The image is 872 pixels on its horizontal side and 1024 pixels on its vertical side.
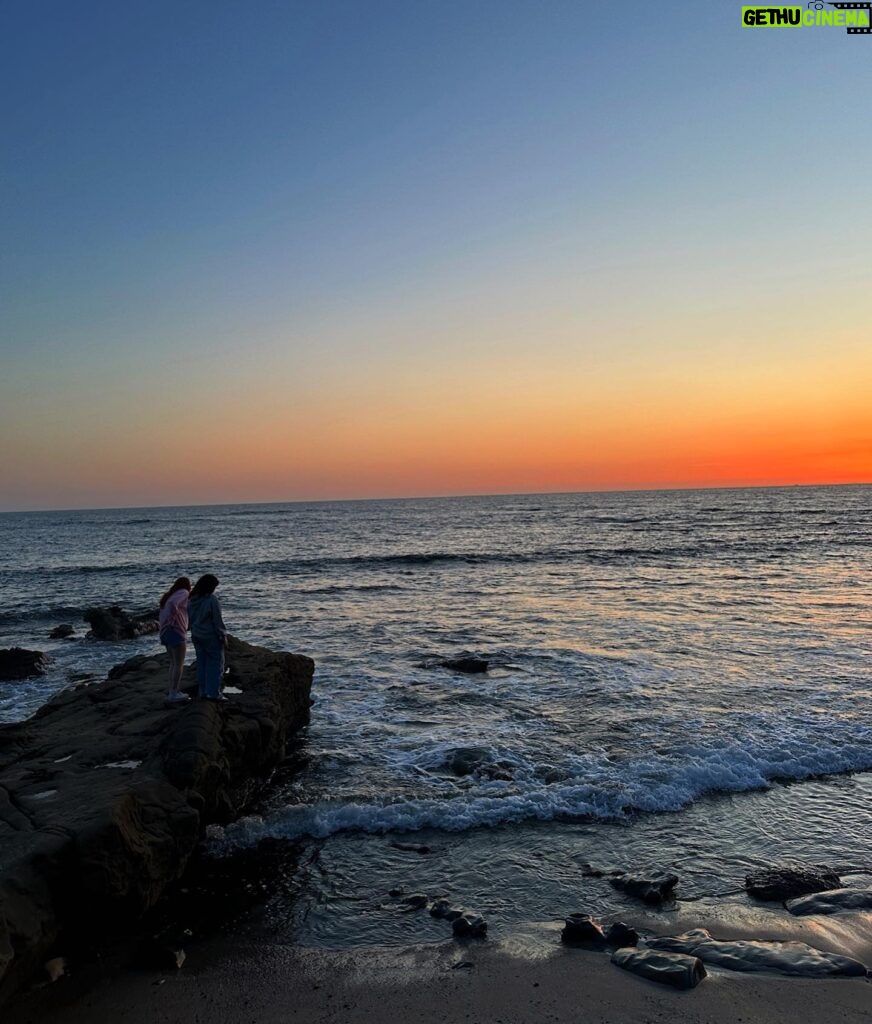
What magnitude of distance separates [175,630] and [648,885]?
7.46m

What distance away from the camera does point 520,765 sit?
32.0ft

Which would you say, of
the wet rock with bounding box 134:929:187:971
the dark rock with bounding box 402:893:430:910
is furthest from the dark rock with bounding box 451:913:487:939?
the wet rock with bounding box 134:929:187:971

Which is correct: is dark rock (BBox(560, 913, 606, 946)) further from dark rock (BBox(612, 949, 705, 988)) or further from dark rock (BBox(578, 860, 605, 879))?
dark rock (BBox(578, 860, 605, 879))

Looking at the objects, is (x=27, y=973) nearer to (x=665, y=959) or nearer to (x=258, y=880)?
(x=258, y=880)

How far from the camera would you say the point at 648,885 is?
6387mm

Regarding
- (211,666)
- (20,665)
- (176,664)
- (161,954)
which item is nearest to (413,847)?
(161,954)

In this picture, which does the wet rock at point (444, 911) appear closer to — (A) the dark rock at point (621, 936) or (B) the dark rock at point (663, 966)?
(A) the dark rock at point (621, 936)

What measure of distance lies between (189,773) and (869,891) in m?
6.65

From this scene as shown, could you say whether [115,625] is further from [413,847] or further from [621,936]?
[621,936]

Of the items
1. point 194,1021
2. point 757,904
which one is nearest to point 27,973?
point 194,1021

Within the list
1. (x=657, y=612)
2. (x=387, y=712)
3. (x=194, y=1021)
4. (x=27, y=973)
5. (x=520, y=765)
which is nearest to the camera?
(x=194, y=1021)

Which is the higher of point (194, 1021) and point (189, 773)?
point (189, 773)

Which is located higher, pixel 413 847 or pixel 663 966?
pixel 663 966

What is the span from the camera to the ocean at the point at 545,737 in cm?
687
